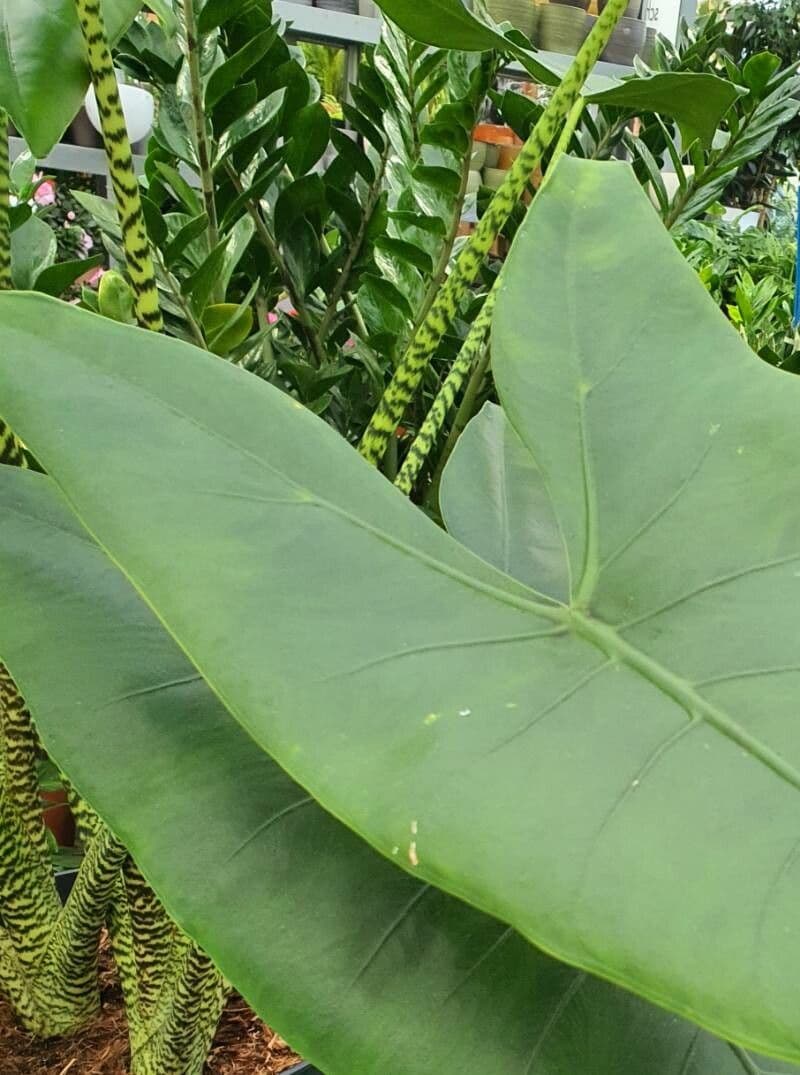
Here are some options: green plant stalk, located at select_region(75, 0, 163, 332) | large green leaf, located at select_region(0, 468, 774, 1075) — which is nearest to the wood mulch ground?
large green leaf, located at select_region(0, 468, 774, 1075)

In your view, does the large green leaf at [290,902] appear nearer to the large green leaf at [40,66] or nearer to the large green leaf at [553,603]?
the large green leaf at [553,603]

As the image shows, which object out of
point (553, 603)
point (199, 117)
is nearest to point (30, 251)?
point (199, 117)

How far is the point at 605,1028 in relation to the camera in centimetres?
29

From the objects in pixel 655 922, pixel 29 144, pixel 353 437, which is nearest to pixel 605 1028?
pixel 655 922

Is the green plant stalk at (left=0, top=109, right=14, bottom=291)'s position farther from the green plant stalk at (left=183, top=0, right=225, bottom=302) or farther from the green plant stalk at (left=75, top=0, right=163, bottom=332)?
the green plant stalk at (left=183, top=0, right=225, bottom=302)

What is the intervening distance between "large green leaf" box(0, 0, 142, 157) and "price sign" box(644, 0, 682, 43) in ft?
10.3

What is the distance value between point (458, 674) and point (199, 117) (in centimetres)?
53

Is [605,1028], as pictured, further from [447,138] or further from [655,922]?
[447,138]

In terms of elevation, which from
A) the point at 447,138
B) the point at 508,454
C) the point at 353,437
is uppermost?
the point at 447,138

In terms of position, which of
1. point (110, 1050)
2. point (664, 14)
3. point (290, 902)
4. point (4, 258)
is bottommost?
point (110, 1050)

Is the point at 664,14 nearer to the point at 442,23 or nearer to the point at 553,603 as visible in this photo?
the point at 442,23

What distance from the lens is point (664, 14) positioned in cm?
319

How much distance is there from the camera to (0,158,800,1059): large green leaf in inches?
7.5

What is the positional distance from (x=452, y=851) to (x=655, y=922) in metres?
0.04
